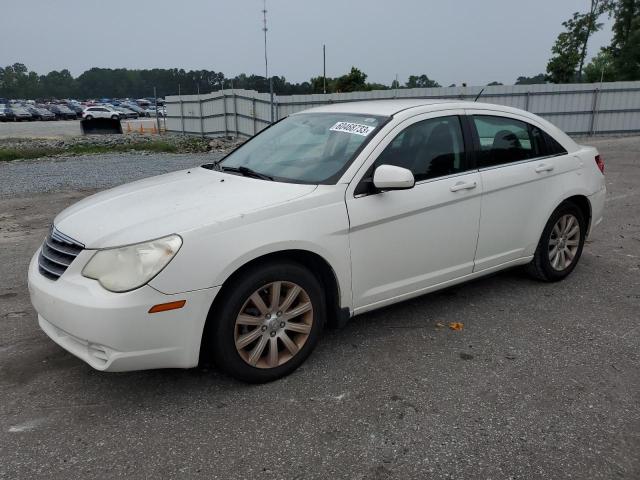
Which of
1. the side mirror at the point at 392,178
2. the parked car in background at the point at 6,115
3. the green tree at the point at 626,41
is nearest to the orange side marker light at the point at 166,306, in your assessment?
the side mirror at the point at 392,178

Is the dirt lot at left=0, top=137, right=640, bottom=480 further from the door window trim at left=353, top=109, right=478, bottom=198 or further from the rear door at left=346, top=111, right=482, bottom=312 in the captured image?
the door window trim at left=353, top=109, right=478, bottom=198

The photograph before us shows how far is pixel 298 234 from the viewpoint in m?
3.18

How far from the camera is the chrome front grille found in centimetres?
303

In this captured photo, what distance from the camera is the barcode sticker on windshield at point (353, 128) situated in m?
3.74

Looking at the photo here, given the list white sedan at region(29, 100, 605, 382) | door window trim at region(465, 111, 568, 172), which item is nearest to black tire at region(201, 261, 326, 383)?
white sedan at region(29, 100, 605, 382)

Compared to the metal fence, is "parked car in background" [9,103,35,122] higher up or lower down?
lower down

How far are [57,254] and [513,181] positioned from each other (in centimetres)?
328

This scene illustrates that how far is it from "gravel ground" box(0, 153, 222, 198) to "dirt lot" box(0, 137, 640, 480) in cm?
697

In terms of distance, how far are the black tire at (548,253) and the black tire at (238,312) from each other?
2.34m

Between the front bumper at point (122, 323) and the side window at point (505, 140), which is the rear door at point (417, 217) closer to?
the side window at point (505, 140)

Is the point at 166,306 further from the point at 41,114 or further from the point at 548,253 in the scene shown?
the point at 41,114

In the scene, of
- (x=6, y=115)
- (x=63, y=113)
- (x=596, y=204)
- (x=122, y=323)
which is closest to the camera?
(x=122, y=323)

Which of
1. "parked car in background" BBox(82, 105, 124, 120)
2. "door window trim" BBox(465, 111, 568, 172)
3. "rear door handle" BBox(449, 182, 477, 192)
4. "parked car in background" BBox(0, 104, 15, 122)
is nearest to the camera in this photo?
"rear door handle" BBox(449, 182, 477, 192)

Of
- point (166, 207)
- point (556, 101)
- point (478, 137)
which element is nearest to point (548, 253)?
point (478, 137)
